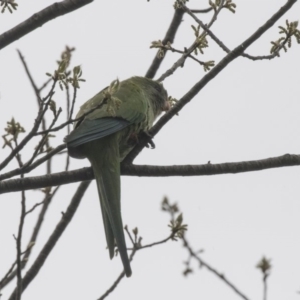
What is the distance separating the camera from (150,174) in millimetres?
3609

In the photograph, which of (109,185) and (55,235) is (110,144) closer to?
(109,185)

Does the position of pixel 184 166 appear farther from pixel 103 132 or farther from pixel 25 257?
Answer: pixel 25 257

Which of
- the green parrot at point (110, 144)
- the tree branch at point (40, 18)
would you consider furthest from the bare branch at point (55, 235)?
the tree branch at point (40, 18)

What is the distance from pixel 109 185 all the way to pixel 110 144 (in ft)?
1.11

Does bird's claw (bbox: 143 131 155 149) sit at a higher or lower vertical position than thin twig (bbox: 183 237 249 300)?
higher

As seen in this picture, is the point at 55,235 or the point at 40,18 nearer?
the point at 40,18

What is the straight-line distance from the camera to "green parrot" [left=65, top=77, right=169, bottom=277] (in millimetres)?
3779

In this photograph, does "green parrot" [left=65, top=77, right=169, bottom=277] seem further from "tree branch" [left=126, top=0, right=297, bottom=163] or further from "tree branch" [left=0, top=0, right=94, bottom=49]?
"tree branch" [left=0, top=0, right=94, bottom=49]

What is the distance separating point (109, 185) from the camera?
3932 mm

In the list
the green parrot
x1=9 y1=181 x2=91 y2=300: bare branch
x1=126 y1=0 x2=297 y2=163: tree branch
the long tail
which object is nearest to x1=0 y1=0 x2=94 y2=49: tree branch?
the green parrot

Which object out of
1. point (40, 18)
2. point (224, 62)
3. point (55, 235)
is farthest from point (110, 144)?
point (40, 18)

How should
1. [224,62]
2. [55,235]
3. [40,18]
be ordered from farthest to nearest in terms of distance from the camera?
[55,235] → [224,62] → [40,18]

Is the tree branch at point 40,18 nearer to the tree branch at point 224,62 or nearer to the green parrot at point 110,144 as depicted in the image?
the green parrot at point 110,144

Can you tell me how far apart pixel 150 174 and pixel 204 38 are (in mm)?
809
